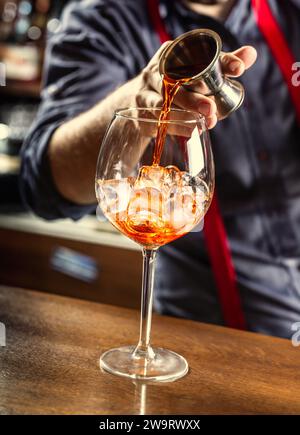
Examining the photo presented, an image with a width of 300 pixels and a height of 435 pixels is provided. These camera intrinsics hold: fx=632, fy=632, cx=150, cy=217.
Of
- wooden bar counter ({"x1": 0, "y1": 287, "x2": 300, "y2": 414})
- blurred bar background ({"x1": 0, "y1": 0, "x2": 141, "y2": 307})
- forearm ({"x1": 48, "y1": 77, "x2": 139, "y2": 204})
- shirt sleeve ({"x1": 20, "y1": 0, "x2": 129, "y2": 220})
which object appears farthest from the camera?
blurred bar background ({"x1": 0, "y1": 0, "x2": 141, "y2": 307})

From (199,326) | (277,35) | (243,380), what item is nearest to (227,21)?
(277,35)

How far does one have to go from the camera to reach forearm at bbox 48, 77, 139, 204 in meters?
1.20

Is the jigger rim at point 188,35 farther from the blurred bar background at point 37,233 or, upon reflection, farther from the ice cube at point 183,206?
the blurred bar background at point 37,233

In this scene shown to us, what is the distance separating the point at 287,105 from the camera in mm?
1420

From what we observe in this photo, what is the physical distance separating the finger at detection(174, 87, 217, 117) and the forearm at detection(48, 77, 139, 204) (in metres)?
0.30

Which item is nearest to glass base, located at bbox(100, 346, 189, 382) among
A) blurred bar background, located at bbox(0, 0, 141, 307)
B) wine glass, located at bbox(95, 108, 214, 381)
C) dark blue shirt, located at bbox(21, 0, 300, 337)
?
wine glass, located at bbox(95, 108, 214, 381)

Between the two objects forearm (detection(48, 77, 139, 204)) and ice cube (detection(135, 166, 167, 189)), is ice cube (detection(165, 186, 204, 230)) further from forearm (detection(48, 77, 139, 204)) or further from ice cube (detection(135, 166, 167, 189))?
forearm (detection(48, 77, 139, 204))

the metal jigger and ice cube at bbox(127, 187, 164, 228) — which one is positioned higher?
the metal jigger

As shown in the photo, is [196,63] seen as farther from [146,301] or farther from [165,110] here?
[146,301]

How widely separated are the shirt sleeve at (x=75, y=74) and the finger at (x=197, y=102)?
657 millimetres

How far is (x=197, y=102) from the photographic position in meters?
0.83

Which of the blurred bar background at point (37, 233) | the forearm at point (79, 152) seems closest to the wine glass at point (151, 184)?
the forearm at point (79, 152)

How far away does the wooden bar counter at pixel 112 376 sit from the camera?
659mm

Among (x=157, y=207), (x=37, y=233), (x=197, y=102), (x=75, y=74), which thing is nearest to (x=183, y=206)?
(x=157, y=207)
